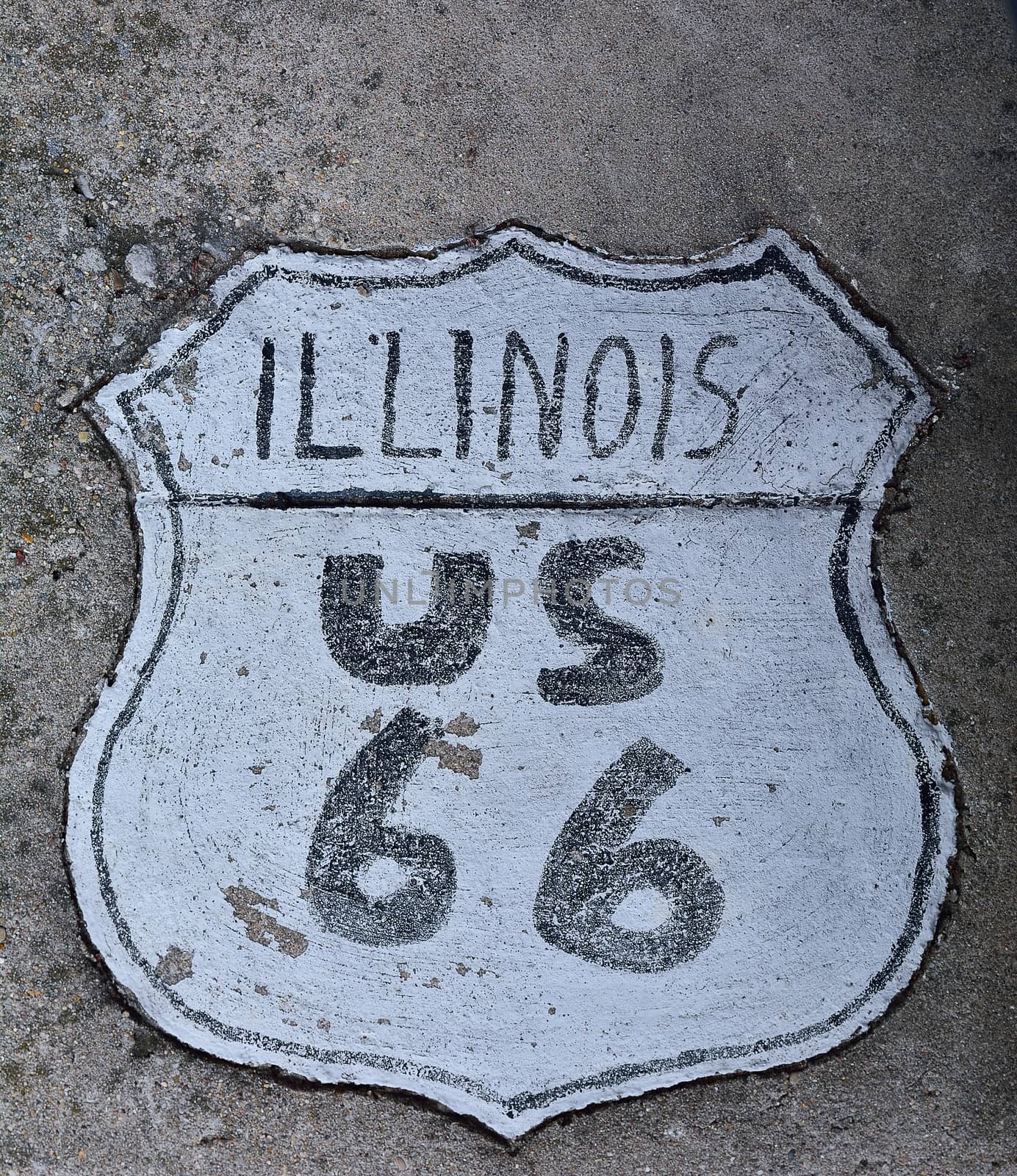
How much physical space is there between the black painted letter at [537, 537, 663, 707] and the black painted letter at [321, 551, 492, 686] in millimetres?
213

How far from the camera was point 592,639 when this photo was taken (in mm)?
2016

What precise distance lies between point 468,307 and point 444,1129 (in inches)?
97.3

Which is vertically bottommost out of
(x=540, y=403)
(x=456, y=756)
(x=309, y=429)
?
(x=456, y=756)

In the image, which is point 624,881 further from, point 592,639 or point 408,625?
point 408,625

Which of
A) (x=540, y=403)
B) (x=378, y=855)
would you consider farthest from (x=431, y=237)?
(x=378, y=855)

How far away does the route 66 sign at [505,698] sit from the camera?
199 centimetres

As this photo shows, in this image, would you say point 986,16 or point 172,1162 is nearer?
point 172,1162

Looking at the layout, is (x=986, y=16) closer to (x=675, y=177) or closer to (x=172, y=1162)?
(x=675, y=177)

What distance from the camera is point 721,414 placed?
2.06 m

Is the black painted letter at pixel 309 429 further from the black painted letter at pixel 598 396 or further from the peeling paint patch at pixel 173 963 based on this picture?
the peeling paint patch at pixel 173 963

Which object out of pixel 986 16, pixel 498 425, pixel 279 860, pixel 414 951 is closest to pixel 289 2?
pixel 498 425

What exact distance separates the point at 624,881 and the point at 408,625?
0.99 metres

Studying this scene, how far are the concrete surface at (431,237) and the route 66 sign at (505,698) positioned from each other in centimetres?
11

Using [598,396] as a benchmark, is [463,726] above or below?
below
